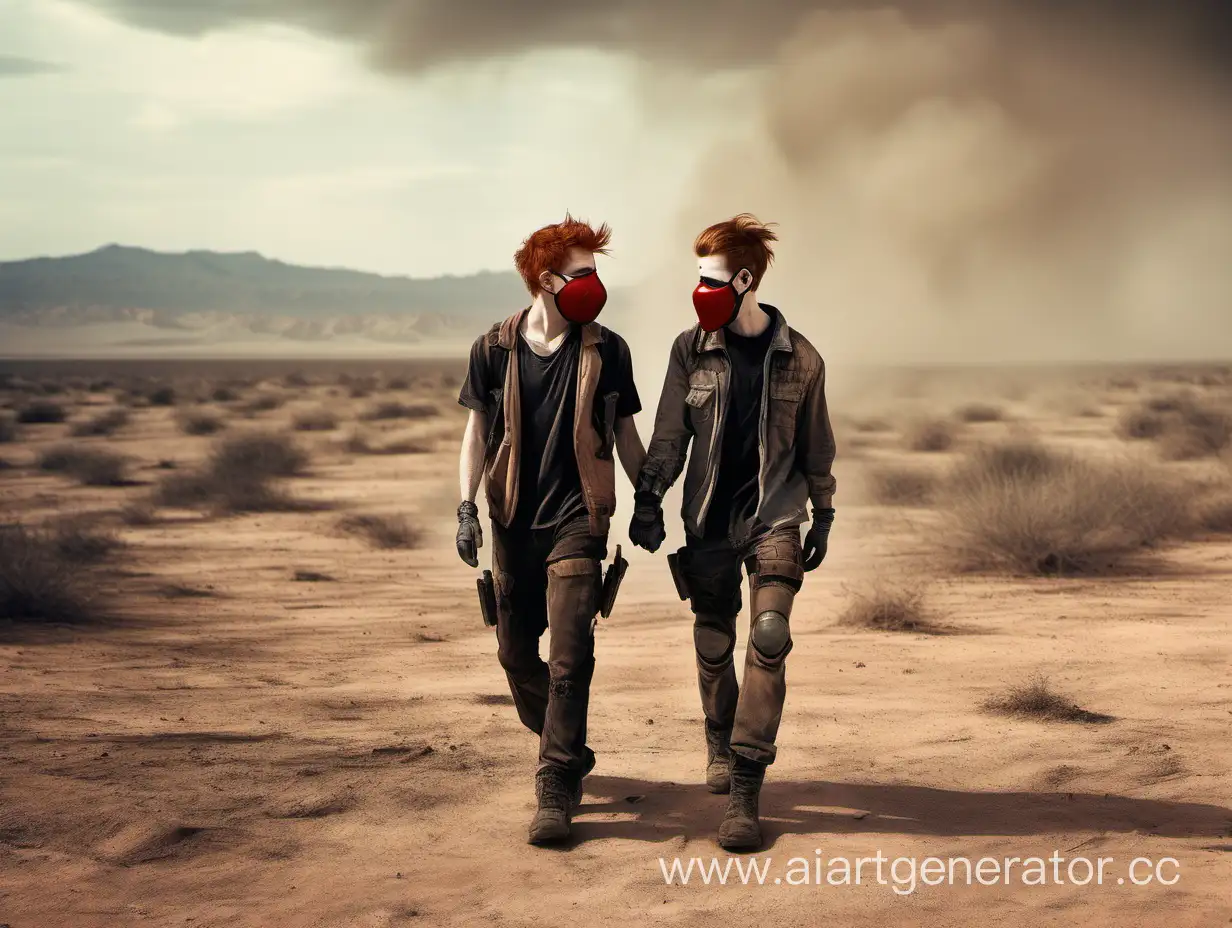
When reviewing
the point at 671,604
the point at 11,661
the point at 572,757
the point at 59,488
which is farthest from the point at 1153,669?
the point at 59,488

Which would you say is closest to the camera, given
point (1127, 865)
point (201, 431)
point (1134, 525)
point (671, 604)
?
point (1127, 865)

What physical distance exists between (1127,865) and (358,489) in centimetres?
1444

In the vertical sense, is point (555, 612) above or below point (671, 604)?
above

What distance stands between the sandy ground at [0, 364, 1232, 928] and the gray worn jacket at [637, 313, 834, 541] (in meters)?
1.11

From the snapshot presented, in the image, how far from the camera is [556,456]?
464cm

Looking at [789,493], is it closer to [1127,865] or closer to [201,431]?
[1127,865]

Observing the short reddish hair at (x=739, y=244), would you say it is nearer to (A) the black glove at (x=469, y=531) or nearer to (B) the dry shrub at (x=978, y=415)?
(A) the black glove at (x=469, y=531)

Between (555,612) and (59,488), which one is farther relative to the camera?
(59,488)

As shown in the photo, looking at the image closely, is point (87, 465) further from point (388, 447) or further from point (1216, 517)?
point (1216, 517)

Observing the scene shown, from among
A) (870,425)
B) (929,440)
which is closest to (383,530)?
(929,440)

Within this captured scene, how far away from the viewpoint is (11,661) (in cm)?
744

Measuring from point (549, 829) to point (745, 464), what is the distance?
Result: 1.35 meters

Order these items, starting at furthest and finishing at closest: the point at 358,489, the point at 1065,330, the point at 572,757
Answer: the point at 1065,330 < the point at 358,489 < the point at 572,757

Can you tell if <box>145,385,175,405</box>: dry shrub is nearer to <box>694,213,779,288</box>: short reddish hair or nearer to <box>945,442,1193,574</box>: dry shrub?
<box>945,442,1193,574</box>: dry shrub
